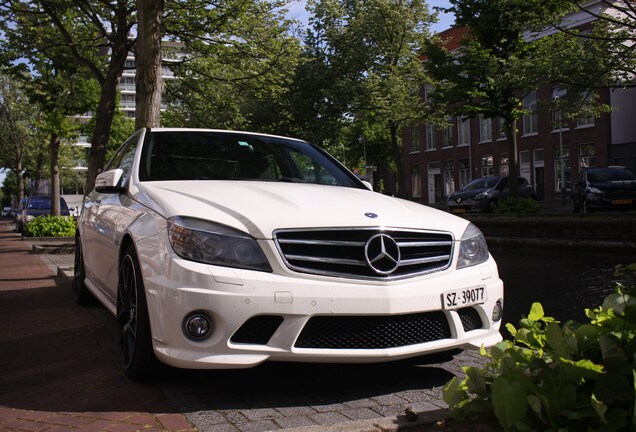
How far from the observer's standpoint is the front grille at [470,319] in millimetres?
3867

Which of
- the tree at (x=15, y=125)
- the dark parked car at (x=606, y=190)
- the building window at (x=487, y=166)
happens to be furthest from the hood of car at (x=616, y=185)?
the tree at (x=15, y=125)

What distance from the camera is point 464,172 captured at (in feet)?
174

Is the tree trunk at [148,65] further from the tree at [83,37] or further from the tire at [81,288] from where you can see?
the tree at [83,37]

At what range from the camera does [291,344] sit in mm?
3420

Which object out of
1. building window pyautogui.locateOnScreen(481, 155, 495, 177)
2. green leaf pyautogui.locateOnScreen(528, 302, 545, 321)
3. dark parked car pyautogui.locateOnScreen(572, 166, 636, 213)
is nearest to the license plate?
green leaf pyautogui.locateOnScreen(528, 302, 545, 321)

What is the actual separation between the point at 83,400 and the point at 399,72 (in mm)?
31916

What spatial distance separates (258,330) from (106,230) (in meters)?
2.26

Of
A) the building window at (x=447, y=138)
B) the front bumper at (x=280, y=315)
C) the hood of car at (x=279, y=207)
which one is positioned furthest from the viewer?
the building window at (x=447, y=138)

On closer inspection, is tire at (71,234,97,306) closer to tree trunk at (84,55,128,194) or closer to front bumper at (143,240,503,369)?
front bumper at (143,240,503,369)

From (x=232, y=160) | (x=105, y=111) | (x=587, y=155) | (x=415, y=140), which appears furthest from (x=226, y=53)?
(x=415, y=140)

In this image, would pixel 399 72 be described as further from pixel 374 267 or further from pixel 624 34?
pixel 374 267

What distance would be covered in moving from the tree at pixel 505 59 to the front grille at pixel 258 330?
16.9 m

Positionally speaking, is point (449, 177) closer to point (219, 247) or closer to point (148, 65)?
point (148, 65)

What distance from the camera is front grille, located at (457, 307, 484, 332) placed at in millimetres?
3867
